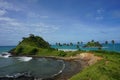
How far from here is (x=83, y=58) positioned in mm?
67562

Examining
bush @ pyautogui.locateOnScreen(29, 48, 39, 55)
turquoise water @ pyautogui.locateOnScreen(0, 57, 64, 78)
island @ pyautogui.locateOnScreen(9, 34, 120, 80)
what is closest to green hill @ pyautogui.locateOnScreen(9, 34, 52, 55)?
island @ pyautogui.locateOnScreen(9, 34, 120, 80)

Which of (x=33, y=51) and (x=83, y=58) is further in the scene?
(x=33, y=51)

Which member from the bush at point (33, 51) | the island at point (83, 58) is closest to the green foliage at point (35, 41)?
the island at point (83, 58)

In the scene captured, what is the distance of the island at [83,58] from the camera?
25.9 metres

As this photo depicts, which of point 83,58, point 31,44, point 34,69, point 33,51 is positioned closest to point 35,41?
point 31,44

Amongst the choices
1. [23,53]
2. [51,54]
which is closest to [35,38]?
[23,53]

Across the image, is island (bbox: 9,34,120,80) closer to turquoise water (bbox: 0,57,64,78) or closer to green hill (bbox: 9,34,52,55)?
green hill (bbox: 9,34,52,55)

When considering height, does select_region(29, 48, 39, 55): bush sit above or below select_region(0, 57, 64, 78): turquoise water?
above

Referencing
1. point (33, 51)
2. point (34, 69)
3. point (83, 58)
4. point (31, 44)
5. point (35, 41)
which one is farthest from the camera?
point (35, 41)

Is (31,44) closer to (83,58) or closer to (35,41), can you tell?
(35,41)

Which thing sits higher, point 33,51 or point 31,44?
point 31,44

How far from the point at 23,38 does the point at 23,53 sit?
27575 millimetres

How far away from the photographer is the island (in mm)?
25939

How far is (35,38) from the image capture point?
425 feet
